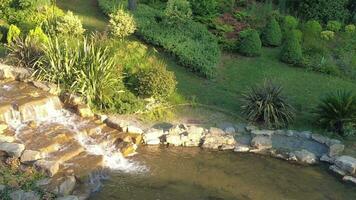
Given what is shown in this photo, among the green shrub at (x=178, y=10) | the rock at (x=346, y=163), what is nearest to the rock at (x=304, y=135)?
the rock at (x=346, y=163)

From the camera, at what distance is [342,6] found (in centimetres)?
2481

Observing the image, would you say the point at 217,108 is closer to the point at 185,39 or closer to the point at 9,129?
the point at 185,39

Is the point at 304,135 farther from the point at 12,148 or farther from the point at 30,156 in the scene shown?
the point at 12,148

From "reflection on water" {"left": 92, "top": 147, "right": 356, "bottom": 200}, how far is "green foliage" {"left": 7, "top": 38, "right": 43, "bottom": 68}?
5027mm

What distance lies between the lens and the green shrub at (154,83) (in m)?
16.4

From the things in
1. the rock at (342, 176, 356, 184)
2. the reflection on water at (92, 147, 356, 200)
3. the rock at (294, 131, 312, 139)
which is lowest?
the reflection on water at (92, 147, 356, 200)

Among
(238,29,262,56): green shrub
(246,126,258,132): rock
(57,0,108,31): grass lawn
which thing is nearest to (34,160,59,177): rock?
(246,126,258,132): rock

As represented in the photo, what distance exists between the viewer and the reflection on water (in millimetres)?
13039

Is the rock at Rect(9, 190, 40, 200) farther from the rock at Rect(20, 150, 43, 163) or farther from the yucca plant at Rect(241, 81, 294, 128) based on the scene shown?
the yucca plant at Rect(241, 81, 294, 128)

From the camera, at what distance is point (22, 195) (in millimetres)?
11719

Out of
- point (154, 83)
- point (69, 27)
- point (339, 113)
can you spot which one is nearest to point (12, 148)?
point (154, 83)

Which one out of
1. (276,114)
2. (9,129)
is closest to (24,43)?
(9,129)

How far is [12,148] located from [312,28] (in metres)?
14.3

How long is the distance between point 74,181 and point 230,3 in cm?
1504
